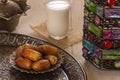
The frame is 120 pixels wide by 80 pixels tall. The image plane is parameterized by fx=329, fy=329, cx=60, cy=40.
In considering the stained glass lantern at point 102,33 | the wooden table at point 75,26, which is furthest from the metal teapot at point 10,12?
the stained glass lantern at point 102,33

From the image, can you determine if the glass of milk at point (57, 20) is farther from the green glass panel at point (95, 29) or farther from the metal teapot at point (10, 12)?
the green glass panel at point (95, 29)

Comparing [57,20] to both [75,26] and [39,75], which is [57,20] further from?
[39,75]

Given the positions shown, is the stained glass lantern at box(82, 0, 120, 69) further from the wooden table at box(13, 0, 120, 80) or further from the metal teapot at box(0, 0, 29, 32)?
the metal teapot at box(0, 0, 29, 32)

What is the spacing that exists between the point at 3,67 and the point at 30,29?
24 centimetres

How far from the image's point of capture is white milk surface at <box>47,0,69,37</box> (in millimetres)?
903

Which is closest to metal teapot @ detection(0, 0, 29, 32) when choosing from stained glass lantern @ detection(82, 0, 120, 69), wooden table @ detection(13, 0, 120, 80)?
wooden table @ detection(13, 0, 120, 80)

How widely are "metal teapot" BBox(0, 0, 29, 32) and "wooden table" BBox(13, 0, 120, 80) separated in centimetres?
5

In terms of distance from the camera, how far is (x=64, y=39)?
92 cm

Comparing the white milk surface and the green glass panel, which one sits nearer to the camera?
the green glass panel

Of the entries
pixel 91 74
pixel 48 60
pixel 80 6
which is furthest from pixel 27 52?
A: pixel 80 6

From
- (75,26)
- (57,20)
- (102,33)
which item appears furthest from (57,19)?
(102,33)

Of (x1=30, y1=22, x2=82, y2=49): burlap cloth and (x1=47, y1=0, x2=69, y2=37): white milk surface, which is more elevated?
(x1=47, y1=0, x2=69, y2=37): white milk surface

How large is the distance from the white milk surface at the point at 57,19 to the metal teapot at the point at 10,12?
7 centimetres

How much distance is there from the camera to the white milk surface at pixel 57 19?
35.5 inches
